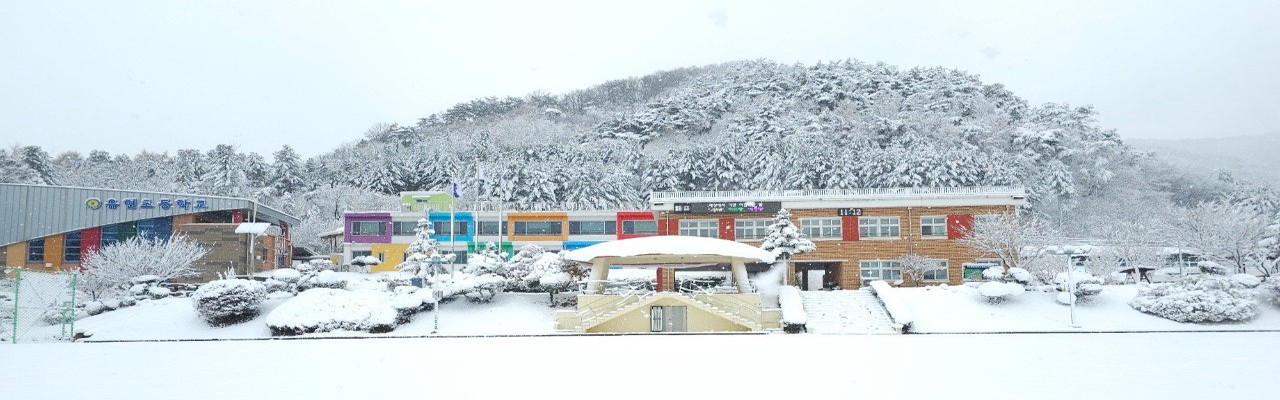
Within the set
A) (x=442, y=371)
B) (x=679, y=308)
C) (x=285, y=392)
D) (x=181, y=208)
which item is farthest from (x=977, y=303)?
(x=181, y=208)

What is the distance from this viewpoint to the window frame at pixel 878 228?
3844 centimetres

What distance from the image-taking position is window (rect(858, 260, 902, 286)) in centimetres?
3838

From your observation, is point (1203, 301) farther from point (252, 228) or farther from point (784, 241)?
point (252, 228)

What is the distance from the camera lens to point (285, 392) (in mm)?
10977

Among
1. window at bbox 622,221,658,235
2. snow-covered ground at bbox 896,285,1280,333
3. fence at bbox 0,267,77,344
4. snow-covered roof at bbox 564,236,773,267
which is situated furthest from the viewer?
window at bbox 622,221,658,235

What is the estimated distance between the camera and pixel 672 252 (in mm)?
29953

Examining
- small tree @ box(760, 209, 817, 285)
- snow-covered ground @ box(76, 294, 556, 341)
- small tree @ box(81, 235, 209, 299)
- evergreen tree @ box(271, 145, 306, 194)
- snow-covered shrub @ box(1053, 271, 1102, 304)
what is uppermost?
evergreen tree @ box(271, 145, 306, 194)

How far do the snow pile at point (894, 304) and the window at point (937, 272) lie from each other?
5.75 metres

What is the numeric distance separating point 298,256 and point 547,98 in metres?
104

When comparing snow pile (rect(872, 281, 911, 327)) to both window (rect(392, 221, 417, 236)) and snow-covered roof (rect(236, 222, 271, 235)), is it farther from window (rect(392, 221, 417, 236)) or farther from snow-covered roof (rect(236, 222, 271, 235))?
window (rect(392, 221, 417, 236))

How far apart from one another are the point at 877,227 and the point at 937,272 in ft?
10.0

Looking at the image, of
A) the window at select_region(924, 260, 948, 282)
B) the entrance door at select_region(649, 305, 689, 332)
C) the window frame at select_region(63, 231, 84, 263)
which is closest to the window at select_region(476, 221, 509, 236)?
the window frame at select_region(63, 231, 84, 263)

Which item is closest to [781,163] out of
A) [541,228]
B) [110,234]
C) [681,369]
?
[541,228]

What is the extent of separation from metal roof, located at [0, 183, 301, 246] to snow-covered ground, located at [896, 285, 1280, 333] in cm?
3566
